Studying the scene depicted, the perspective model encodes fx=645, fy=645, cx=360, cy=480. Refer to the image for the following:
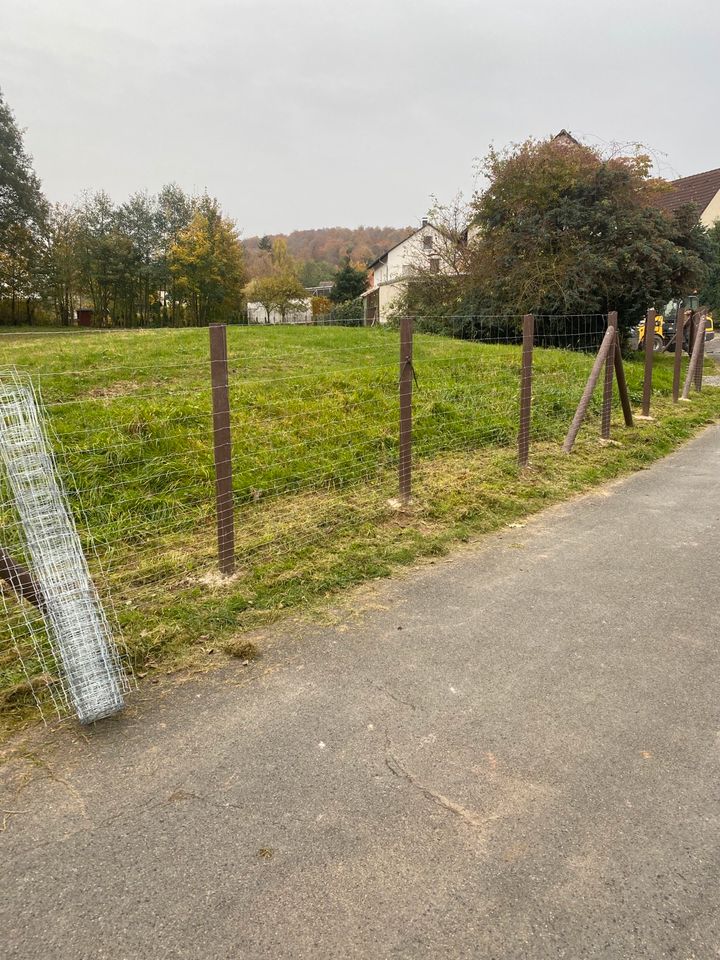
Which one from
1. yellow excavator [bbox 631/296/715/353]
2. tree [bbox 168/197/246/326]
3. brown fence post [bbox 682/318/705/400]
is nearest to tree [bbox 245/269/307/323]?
tree [bbox 168/197/246/326]

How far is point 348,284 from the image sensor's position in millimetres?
53156

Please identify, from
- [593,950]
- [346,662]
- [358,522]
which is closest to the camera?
[593,950]

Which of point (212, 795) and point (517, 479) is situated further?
point (517, 479)

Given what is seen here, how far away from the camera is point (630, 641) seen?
3385 millimetres

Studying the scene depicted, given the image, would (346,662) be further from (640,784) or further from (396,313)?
(396,313)

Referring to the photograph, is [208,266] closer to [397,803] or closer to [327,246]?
[397,803]

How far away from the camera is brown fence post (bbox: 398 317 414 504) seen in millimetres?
5207

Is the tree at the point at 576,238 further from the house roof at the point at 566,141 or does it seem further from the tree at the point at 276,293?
the tree at the point at 276,293

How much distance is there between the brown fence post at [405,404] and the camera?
5207 millimetres

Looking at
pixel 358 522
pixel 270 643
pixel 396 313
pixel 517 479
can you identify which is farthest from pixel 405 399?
pixel 396 313

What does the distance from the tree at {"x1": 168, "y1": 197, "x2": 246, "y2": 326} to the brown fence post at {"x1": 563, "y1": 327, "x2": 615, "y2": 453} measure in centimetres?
3421

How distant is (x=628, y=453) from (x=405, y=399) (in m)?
3.63

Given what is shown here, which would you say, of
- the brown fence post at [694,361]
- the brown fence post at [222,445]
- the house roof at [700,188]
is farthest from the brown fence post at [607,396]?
the house roof at [700,188]

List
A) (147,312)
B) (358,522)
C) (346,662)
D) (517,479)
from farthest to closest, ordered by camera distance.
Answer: (147,312) → (517,479) → (358,522) → (346,662)
